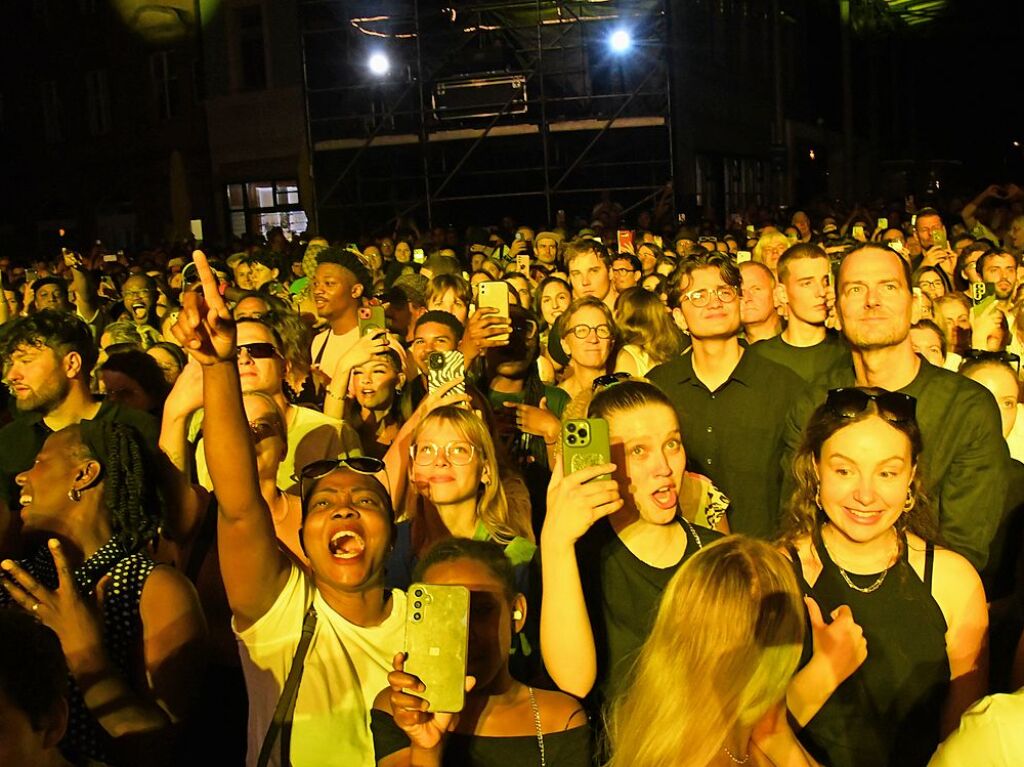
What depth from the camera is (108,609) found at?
3.10 m

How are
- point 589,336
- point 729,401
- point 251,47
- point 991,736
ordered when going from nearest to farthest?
point 991,736 < point 729,401 < point 589,336 < point 251,47

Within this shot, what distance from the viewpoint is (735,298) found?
4641 mm

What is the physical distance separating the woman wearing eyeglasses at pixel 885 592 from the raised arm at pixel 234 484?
1321 millimetres

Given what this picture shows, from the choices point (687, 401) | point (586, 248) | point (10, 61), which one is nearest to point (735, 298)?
point (687, 401)

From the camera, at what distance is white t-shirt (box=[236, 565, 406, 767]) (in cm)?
291

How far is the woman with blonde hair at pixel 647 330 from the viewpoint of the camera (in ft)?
19.5

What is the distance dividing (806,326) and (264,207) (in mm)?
24045

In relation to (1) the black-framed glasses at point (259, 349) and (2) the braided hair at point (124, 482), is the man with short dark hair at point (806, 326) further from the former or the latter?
(2) the braided hair at point (124, 482)

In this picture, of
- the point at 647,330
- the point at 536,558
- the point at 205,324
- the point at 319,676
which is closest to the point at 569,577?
the point at 536,558

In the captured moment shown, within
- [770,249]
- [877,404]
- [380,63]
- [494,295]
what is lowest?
[877,404]

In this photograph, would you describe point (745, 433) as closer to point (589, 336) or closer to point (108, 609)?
point (589, 336)

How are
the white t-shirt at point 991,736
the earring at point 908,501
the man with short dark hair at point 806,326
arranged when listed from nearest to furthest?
the white t-shirt at point 991,736 < the earring at point 908,501 < the man with short dark hair at point 806,326

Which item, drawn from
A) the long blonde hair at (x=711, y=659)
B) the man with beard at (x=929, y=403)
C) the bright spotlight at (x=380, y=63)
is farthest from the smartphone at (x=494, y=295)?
the bright spotlight at (x=380, y=63)

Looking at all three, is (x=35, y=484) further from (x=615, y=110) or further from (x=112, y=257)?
(x=615, y=110)
